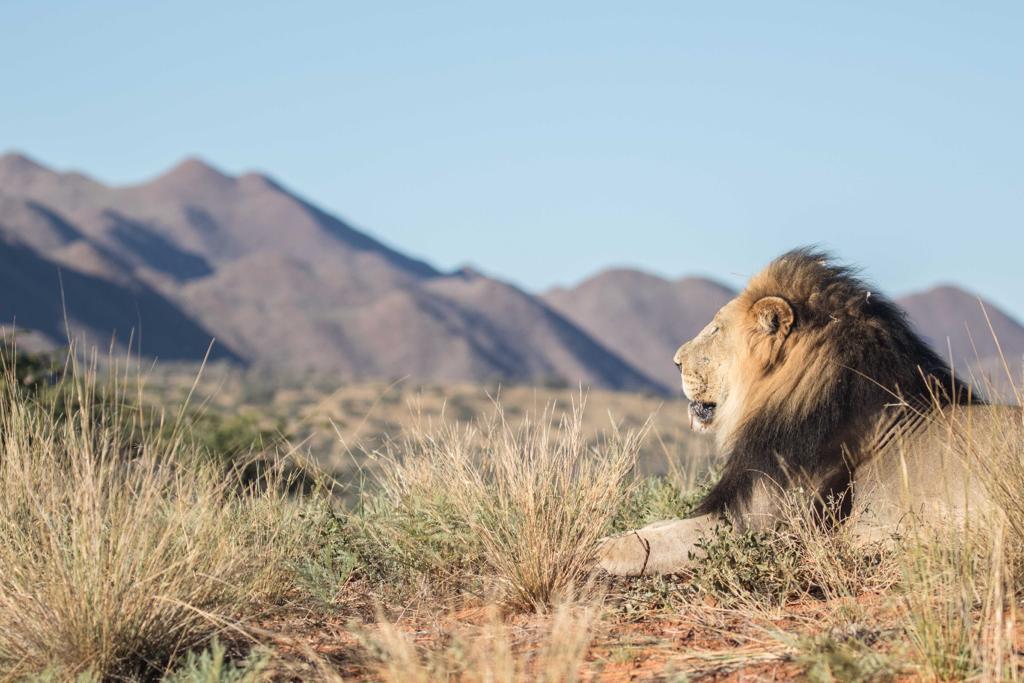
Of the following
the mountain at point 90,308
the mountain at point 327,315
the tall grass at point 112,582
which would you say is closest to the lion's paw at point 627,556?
the tall grass at point 112,582

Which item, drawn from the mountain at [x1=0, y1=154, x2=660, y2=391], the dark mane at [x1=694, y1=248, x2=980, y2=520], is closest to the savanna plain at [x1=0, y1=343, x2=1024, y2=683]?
the dark mane at [x1=694, y1=248, x2=980, y2=520]

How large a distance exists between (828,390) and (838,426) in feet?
0.58

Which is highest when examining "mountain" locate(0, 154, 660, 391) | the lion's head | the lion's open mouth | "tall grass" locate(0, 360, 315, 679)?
the lion's head

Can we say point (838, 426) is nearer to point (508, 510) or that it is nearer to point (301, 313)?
point (508, 510)

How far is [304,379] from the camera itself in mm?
66875

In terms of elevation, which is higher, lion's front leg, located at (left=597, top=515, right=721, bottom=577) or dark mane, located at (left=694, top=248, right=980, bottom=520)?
dark mane, located at (left=694, top=248, right=980, bottom=520)

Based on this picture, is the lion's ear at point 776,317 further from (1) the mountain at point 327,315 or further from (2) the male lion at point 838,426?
(1) the mountain at point 327,315

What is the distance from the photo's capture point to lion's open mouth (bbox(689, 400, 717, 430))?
7070 mm

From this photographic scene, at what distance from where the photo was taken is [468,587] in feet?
21.1

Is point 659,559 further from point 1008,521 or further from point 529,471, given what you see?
point 1008,521

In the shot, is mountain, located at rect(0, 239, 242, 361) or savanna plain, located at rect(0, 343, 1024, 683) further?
mountain, located at rect(0, 239, 242, 361)

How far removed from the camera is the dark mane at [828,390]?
6.04 meters

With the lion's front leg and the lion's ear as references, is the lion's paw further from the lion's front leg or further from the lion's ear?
the lion's ear

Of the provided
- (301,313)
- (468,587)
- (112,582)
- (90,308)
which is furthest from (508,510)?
(301,313)
